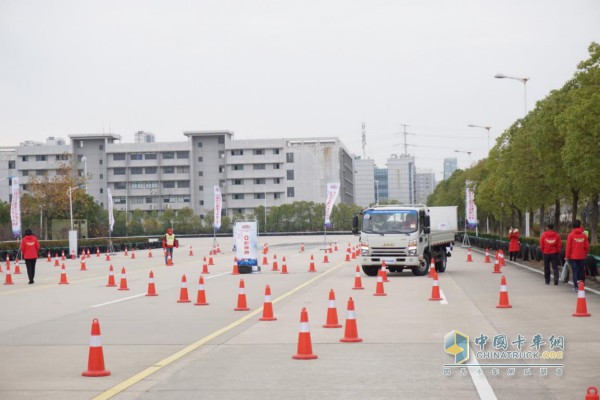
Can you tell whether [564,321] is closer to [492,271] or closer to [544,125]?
[492,271]

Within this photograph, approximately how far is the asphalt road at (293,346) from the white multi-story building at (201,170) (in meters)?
132

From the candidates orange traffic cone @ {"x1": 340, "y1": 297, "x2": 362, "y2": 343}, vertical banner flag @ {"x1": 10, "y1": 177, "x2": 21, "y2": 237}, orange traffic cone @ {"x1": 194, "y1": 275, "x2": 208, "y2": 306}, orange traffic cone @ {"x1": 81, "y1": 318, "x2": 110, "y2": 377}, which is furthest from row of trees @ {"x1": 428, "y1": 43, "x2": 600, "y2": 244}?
vertical banner flag @ {"x1": 10, "y1": 177, "x2": 21, "y2": 237}

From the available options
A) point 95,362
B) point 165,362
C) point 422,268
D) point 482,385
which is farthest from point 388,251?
point 482,385

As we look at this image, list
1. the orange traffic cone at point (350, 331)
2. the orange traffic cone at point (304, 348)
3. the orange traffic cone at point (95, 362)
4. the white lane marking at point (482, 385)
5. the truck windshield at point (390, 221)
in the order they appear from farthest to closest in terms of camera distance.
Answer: the truck windshield at point (390, 221) → the orange traffic cone at point (350, 331) → the orange traffic cone at point (304, 348) → the orange traffic cone at point (95, 362) → the white lane marking at point (482, 385)

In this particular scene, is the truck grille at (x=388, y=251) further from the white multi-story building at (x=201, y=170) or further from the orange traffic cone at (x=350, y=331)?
the white multi-story building at (x=201, y=170)

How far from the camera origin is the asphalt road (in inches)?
379

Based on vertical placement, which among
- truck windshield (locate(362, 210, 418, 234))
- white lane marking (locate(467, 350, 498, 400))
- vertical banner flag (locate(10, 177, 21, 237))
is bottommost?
white lane marking (locate(467, 350, 498, 400))

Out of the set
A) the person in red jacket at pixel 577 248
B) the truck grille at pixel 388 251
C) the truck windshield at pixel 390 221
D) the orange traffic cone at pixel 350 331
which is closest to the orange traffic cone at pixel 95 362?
the orange traffic cone at pixel 350 331

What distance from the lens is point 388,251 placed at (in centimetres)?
3089

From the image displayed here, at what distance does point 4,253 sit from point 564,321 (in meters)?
43.2

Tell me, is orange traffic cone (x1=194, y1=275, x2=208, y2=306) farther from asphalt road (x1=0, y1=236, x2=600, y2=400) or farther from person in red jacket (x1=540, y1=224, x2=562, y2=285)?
person in red jacket (x1=540, y1=224, x2=562, y2=285)

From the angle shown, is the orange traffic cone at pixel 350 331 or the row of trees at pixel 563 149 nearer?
the orange traffic cone at pixel 350 331

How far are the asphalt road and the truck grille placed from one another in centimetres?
604

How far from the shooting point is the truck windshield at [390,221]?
3134 centimetres
